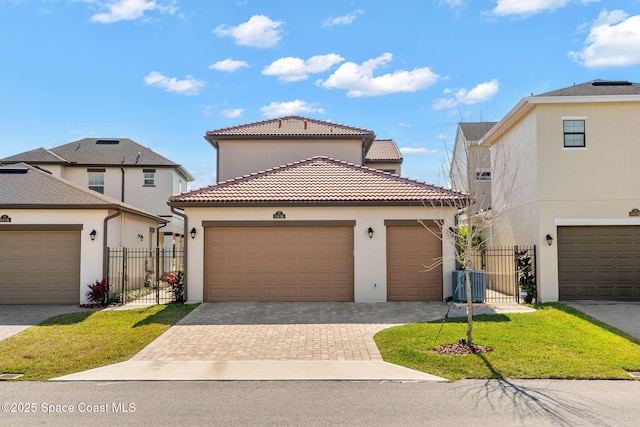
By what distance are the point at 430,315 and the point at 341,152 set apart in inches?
431

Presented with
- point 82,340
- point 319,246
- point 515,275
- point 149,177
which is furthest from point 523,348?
point 149,177

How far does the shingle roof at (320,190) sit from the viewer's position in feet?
48.4

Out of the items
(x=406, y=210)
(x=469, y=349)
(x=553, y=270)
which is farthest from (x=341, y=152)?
(x=469, y=349)

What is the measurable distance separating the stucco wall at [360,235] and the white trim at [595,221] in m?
3.38

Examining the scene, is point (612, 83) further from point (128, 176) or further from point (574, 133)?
point (128, 176)

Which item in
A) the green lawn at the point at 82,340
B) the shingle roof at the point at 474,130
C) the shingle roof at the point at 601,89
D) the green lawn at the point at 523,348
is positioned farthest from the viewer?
the shingle roof at the point at 474,130

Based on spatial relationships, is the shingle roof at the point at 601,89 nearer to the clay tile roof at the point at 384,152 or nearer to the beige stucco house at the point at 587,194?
the beige stucco house at the point at 587,194

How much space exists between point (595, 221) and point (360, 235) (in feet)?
23.8

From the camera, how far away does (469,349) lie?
9344 millimetres

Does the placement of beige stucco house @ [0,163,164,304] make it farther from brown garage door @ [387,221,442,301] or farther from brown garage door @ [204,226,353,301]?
brown garage door @ [387,221,442,301]

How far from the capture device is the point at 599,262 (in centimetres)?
1474

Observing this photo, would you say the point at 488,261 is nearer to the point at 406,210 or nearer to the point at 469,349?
the point at 406,210

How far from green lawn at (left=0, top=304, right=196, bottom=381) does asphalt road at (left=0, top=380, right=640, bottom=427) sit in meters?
1.04

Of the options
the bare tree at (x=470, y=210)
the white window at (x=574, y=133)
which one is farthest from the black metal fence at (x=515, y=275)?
the white window at (x=574, y=133)
